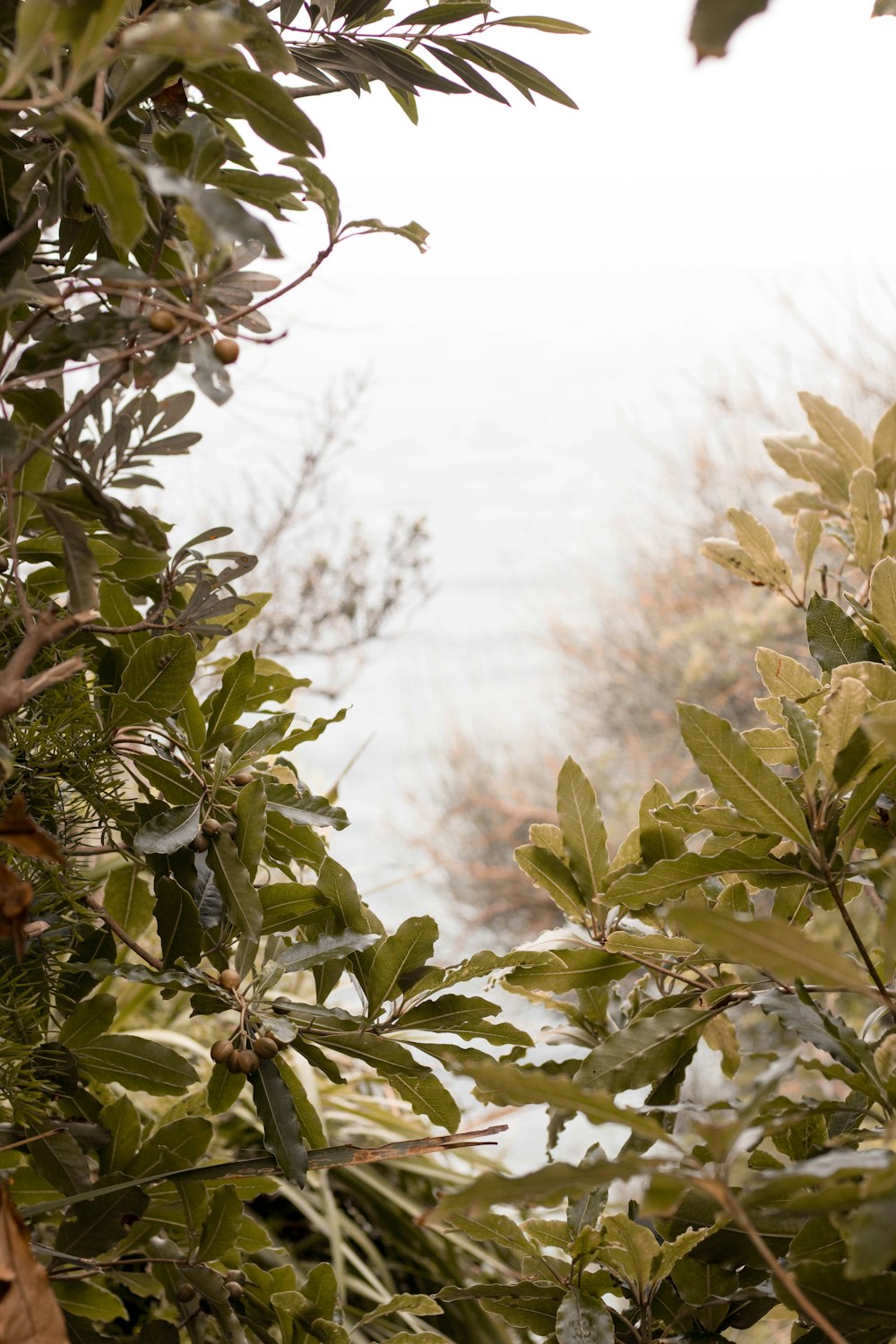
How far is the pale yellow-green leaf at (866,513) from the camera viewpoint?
1.48ft

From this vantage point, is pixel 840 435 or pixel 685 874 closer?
pixel 685 874

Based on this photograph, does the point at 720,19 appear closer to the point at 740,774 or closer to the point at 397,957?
the point at 740,774

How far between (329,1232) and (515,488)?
497 centimetres

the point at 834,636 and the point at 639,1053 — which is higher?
the point at 834,636

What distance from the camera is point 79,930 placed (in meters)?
0.43

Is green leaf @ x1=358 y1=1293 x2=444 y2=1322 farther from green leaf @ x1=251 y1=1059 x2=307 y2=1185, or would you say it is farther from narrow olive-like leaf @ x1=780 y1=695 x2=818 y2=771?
narrow olive-like leaf @ x1=780 y1=695 x2=818 y2=771

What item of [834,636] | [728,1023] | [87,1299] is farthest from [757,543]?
[87,1299]

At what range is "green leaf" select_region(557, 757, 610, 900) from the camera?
422 mm

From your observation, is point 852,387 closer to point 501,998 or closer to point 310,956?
point 501,998

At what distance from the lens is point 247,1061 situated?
14.7 inches

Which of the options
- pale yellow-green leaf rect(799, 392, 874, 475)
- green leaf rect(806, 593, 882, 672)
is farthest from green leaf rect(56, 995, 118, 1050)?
pale yellow-green leaf rect(799, 392, 874, 475)

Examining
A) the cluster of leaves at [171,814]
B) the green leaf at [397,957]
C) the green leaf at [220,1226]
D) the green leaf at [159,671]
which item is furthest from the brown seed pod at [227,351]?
the green leaf at [220,1226]

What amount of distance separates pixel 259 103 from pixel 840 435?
37 cm

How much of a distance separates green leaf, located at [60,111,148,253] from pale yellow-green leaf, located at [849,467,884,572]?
13.0 inches
